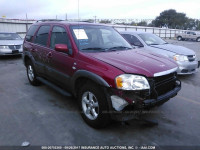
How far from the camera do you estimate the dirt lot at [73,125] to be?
263cm

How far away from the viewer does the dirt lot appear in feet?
8.62

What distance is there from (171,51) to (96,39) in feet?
12.1

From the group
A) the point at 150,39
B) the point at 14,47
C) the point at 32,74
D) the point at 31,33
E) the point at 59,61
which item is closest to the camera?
the point at 59,61

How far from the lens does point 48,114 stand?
3.39 meters

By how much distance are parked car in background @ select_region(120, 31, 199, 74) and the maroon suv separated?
101 inches

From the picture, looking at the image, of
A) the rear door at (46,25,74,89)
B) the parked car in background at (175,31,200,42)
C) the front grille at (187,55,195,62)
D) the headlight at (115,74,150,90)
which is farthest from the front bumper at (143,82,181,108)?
the parked car in background at (175,31,200,42)

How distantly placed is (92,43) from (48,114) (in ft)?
5.51

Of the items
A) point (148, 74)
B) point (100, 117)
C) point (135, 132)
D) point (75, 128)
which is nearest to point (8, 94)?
point (75, 128)

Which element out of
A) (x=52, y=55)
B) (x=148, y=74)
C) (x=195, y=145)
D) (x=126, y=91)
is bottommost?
(x=195, y=145)

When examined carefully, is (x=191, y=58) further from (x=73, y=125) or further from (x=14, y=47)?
(x=14, y=47)

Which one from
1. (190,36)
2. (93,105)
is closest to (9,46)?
(93,105)

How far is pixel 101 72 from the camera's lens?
8.46 feet

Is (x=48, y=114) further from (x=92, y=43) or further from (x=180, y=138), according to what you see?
(x=180, y=138)

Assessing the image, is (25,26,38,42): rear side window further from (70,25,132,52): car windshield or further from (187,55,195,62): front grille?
(187,55,195,62): front grille
